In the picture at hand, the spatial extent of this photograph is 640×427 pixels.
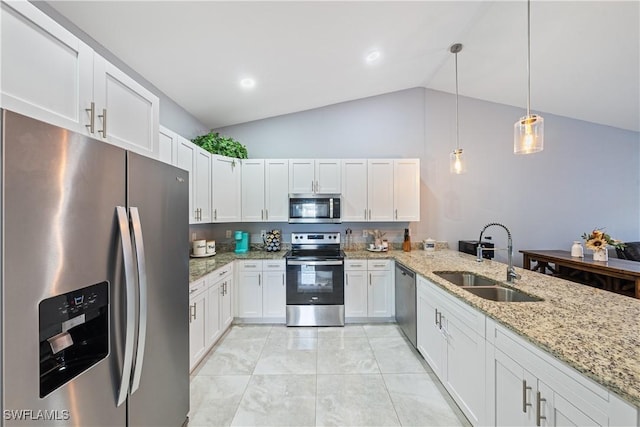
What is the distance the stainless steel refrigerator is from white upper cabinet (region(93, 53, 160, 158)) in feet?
0.93

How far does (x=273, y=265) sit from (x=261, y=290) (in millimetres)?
365

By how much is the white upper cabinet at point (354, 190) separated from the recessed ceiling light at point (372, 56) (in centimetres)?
123

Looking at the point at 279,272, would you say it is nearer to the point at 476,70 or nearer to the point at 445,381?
the point at 445,381

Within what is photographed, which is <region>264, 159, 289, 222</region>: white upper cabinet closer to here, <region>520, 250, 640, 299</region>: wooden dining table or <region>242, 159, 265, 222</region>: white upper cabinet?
<region>242, 159, 265, 222</region>: white upper cabinet

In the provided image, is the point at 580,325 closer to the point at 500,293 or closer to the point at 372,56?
the point at 500,293

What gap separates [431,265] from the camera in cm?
269

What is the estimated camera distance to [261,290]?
3.30 m

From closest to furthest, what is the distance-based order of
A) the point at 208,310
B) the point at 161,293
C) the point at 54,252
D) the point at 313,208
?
the point at 54,252 → the point at 161,293 → the point at 208,310 → the point at 313,208

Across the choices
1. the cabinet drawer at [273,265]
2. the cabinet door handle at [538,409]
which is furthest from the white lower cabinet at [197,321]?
the cabinet door handle at [538,409]

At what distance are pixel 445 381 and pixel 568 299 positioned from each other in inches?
41.4

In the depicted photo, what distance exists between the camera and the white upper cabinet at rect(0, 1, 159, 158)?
2.72 feet

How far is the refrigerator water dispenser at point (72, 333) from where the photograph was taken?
75 centimetres

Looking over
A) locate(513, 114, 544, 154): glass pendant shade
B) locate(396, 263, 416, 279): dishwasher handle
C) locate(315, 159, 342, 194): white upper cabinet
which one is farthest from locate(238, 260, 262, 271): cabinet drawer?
locate(513, 114, 544, 154): glass pendant shade

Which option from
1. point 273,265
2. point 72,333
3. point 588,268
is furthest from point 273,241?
point 588,268
